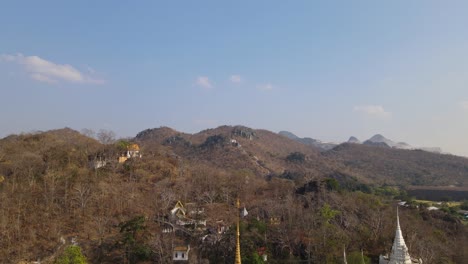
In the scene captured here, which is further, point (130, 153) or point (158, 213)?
point (130, 153)

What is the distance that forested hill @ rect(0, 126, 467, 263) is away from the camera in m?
23.7

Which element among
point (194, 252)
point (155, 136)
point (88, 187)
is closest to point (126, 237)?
point (194, 252)

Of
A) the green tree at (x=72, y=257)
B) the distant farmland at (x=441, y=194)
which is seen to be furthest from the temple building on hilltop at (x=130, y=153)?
the distant farmland at (x=441, y=194)

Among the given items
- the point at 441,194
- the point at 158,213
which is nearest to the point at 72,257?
the point at 158,213

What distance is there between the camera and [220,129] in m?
120

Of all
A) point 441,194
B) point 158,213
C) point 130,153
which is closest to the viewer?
point 158,213

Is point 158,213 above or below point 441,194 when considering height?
above

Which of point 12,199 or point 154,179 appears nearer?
point 12,199

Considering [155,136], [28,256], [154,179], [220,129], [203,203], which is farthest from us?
[220,129]

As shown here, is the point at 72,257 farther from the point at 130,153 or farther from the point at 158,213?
the point at 130,153

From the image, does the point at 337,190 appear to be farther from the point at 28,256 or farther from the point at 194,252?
the point at 28,256

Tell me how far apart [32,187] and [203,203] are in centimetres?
1282

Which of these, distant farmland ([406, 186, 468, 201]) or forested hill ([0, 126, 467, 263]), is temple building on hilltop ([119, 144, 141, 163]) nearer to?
forested hill ([0, 126, 467, 263])

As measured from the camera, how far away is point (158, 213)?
96.4 feet
